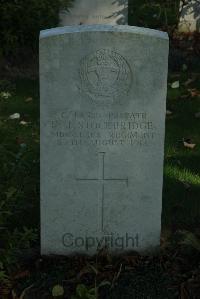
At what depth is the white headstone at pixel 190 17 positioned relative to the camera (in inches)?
412

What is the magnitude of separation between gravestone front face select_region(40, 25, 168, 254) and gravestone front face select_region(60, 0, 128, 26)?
636cm

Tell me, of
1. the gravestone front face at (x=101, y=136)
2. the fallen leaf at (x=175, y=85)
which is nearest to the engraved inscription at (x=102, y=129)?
the gravestone front face at (x=101, y=136)

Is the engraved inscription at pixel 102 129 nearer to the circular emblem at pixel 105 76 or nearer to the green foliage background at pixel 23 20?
the circular emblem at pixel 105 76

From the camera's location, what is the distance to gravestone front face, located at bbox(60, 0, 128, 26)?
952 cm

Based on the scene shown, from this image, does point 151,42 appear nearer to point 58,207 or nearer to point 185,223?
point 58,207

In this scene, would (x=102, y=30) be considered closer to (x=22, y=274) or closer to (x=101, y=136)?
(x=101, y=136)

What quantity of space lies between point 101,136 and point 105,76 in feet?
1.15

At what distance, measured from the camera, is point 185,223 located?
4125 millimetres

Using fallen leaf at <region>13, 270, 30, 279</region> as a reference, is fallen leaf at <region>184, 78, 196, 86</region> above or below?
above

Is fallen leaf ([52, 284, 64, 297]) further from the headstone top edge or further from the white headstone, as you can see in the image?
the white headstone

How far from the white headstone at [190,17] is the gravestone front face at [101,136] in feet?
24.0

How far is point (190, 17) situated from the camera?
34.5ft

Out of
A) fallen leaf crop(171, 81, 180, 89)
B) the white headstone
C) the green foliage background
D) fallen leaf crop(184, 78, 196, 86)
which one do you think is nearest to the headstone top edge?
fallen leaf crop(171, 81, 180, 89)

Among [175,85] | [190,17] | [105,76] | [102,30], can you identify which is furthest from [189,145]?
[190,17]
